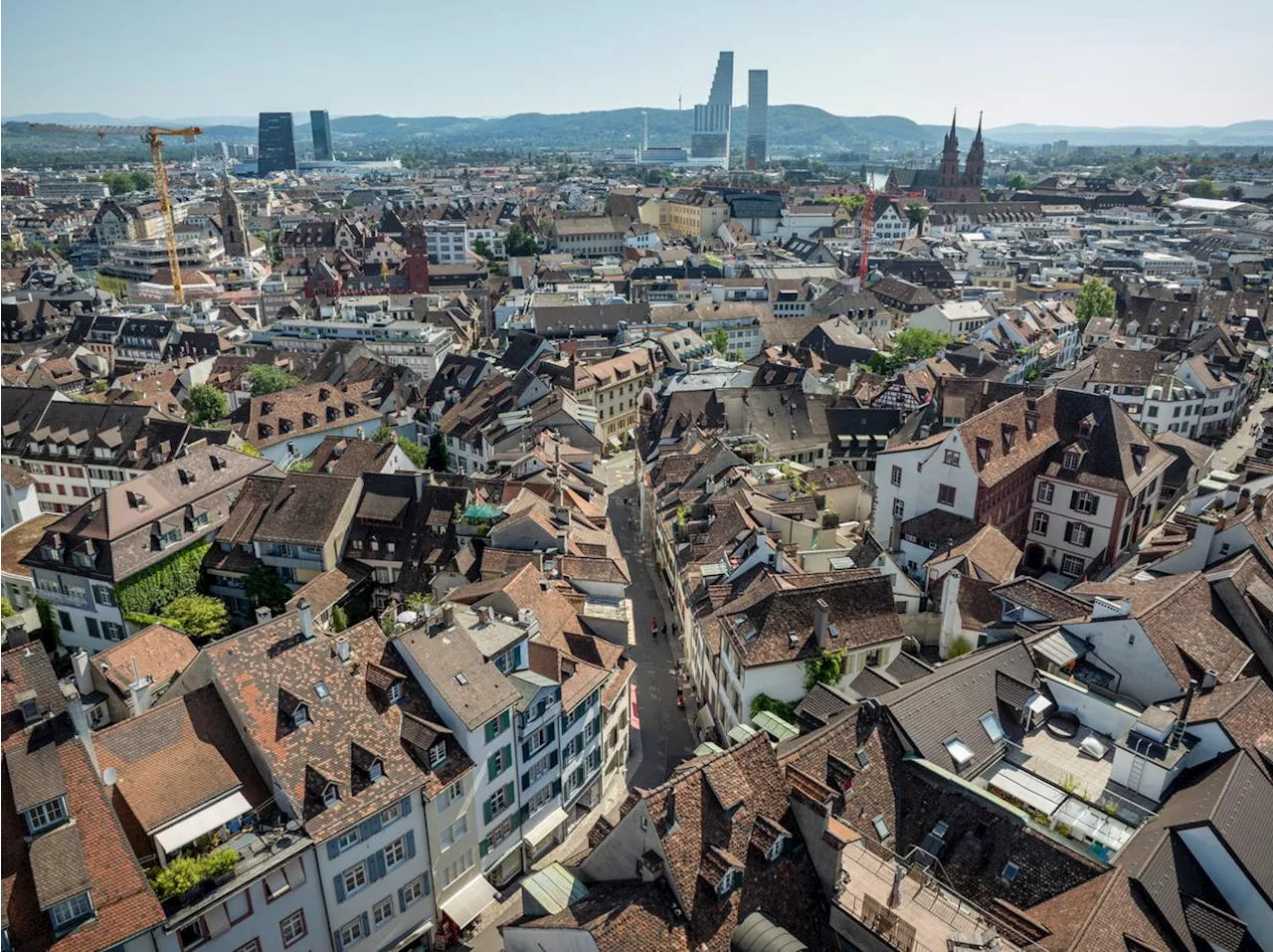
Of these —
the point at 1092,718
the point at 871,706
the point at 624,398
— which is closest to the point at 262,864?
the point at 871,706

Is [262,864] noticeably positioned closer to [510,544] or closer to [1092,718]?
[510,544]

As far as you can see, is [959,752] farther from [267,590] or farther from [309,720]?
[267,590]

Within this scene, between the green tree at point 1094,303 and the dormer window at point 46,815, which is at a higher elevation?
the green tree at point 1094,303

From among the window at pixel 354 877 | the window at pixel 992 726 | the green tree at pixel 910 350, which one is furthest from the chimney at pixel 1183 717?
the green tree at pixel 910 350

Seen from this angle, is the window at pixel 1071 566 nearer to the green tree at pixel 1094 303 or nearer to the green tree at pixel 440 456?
the green tree at pixel 440 456

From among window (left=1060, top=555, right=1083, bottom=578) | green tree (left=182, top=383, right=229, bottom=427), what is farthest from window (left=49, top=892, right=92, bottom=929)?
green tree (left=182, top=383, right=229, bottom=427)
